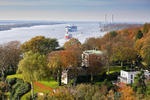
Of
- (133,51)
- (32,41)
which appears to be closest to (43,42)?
(32,41)

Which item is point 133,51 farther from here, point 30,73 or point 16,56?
point 16,56

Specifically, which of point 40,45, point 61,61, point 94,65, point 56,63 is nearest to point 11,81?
point 56,63

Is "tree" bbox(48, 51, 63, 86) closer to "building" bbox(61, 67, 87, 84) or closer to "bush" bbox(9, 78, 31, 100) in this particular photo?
"building" bbox(61, 67, 87, 84)

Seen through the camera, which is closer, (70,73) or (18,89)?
(70,73)

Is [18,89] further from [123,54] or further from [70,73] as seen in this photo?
[123,54]

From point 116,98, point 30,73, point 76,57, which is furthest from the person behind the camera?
point 76,57

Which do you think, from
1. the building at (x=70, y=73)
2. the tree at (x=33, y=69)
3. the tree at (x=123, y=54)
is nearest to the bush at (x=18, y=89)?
the tree at (x=33, y=69)

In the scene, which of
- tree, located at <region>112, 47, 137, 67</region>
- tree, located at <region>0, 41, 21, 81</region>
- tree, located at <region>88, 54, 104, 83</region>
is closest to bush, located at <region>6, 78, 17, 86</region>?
tree, located at <region>0, 41, 21, 81</region>

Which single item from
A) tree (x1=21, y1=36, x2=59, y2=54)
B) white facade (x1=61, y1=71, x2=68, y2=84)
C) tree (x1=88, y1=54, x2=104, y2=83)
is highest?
tree (x1=21, y1=36, x2=59, y2=54)

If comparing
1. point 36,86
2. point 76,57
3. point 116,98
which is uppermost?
point 76,57

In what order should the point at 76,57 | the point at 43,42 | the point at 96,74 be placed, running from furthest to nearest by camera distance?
the point at 43,42 < the point at 96,74 < the point at 76,57

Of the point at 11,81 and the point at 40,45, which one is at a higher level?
the point at 40,45
